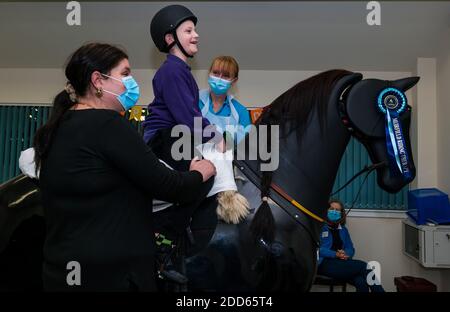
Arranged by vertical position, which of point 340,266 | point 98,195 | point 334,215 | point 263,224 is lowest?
point 340,266

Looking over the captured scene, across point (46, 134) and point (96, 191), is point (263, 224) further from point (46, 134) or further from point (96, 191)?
point (46, 134)

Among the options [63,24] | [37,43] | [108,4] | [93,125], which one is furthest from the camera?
[37,43]

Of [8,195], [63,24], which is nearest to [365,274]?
[8,195]

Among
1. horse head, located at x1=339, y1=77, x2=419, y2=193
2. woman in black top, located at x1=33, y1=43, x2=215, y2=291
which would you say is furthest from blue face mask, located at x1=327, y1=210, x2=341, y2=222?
woman in black top, located at x1=33, y1=43, x2=215, y2=291

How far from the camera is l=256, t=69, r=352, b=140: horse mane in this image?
1.34 m

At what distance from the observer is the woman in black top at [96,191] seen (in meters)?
0.91

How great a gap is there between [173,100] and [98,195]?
1.66 ft

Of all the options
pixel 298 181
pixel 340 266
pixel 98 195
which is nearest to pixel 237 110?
pixel 298 181

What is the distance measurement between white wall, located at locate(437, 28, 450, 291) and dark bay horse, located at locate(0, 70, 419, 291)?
93.9 inches

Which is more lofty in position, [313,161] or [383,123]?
[383,123]

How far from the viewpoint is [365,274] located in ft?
10.8

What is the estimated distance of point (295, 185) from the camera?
4.26 ft

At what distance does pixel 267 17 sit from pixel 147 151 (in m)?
2.71
